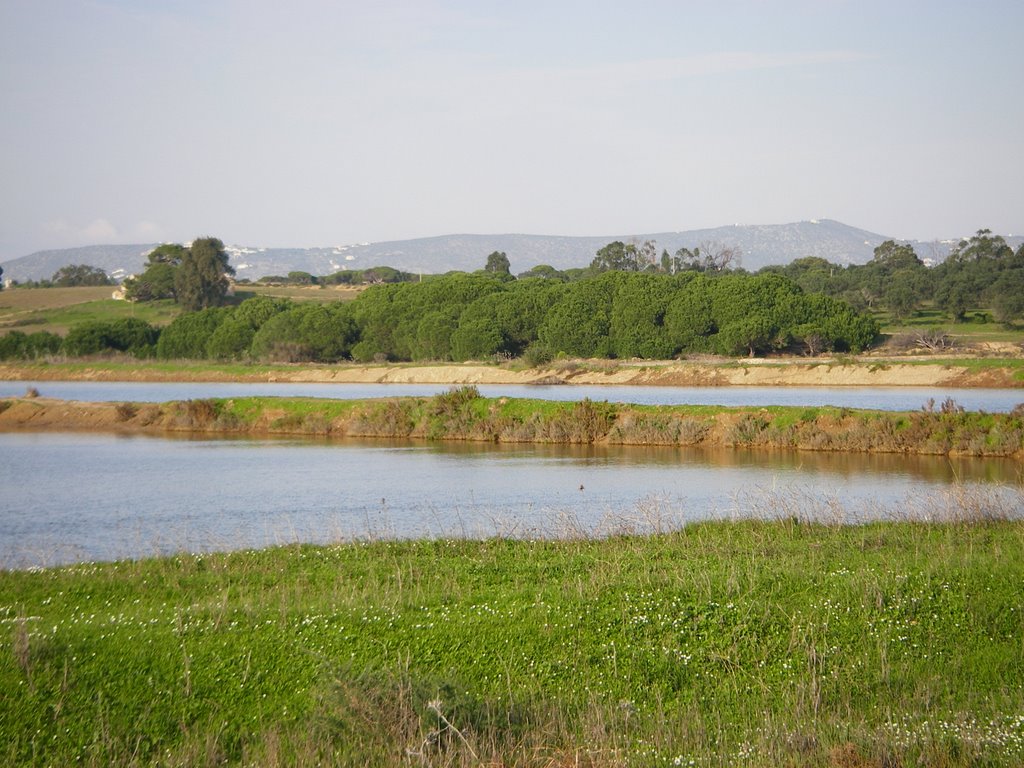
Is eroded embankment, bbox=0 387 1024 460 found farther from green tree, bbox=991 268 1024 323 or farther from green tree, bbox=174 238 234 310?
green tree, bbox=174 238 234 310

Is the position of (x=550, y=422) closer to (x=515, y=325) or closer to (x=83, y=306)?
(x=515, y=325)

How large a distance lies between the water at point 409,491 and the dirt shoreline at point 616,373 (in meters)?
31.3

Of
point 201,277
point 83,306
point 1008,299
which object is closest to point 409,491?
point 1008,299

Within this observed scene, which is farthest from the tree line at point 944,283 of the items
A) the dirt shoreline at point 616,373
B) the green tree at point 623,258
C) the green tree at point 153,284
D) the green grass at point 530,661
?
the green grass at point 530,661

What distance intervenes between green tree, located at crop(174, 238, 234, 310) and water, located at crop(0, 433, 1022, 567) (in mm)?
100258

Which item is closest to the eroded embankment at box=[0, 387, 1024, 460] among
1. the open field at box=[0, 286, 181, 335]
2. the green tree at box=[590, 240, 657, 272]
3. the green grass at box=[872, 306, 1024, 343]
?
the green grass at box=[872, 306, 1024, 343]

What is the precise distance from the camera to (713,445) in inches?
1511

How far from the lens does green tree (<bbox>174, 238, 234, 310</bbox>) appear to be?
458 ft

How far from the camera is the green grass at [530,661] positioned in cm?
927

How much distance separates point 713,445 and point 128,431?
1104 inches

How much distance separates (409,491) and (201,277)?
119m

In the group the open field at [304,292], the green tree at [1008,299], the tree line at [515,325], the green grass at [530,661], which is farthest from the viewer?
the open field at [304,292]

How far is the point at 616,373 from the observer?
251 ft

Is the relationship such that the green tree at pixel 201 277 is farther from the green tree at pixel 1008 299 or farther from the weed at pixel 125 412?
the green tree at pixel 1008 299
